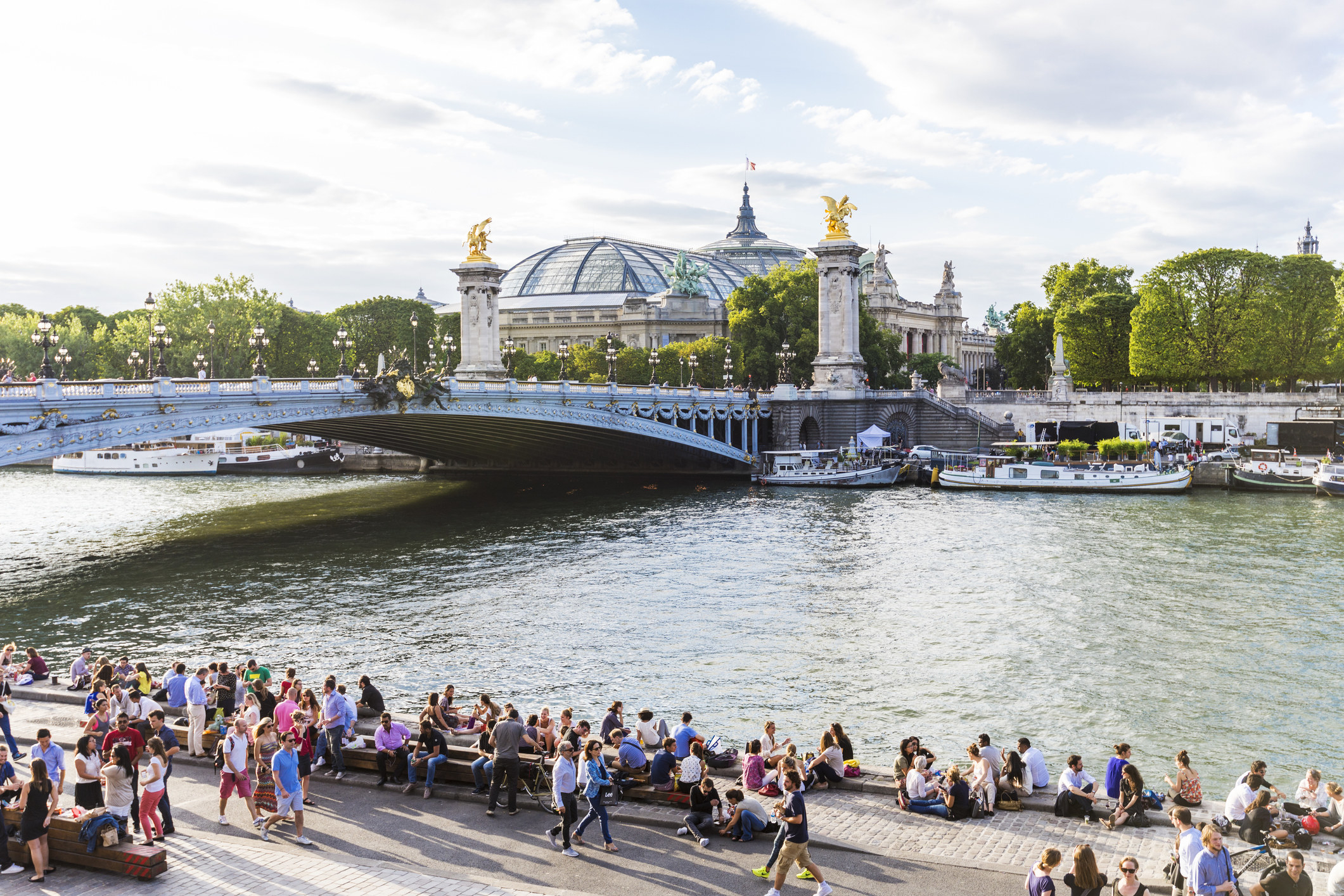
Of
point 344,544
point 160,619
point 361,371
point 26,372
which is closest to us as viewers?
point 160,619

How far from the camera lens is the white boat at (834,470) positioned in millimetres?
65312

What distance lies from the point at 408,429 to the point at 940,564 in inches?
1231

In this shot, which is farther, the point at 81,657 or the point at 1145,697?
the point at 1145,697

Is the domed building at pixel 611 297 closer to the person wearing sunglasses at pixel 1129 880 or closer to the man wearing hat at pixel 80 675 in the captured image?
the man wearing hat at pixel 80 675

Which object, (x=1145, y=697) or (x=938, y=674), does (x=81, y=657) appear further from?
(x=1145, y=697)

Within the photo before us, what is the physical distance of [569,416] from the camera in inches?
2253

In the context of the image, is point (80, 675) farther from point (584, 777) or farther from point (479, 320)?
point (479, 320)

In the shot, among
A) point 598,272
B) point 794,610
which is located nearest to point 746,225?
point 598,272

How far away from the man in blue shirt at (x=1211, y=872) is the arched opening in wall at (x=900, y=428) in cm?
6477

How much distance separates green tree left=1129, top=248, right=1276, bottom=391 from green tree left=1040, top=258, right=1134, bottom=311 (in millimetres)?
9309

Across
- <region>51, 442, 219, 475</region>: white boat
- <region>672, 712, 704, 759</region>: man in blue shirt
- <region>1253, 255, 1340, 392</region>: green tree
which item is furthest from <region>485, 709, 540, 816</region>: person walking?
<region>1253, 255, 1340, 392</region>: green tree

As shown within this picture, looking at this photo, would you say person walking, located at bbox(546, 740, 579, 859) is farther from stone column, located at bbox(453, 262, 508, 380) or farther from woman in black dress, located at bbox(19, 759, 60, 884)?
stone column, located at bbox(453, 262, 508, 380)

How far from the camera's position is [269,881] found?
11.9m

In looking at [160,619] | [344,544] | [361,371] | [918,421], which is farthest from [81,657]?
[918,421]
